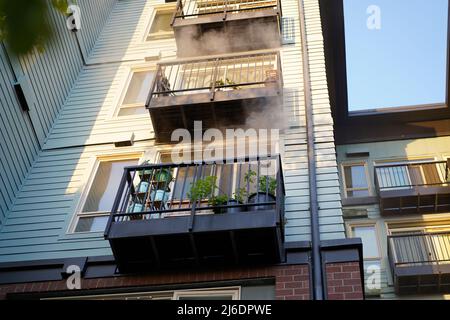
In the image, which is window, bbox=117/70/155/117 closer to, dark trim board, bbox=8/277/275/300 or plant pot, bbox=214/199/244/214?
plant pot, bbox=214/199/244/214

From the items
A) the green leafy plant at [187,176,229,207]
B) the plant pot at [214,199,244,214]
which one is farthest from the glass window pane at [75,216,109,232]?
the plant pot at [214,199,244,214]

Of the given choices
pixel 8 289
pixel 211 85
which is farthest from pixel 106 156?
pixel 8 289

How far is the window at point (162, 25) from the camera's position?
1457cm

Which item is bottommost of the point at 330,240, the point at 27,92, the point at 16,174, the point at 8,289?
the point at 8,289

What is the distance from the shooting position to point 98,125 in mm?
11945

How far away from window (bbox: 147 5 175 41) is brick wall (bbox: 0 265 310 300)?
7834 mm

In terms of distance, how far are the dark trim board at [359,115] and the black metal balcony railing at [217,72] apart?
174 inches

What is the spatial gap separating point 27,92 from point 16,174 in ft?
5.70

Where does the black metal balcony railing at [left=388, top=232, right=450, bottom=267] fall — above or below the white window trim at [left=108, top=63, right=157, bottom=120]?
below

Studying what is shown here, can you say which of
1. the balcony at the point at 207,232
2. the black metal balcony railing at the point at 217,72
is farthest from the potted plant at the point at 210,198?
the black metal balcony railing at the point at 217,72

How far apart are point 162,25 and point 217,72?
4.14 meters

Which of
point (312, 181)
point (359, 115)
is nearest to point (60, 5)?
point (312, 181)

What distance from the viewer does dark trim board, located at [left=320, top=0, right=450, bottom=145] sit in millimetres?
16156
